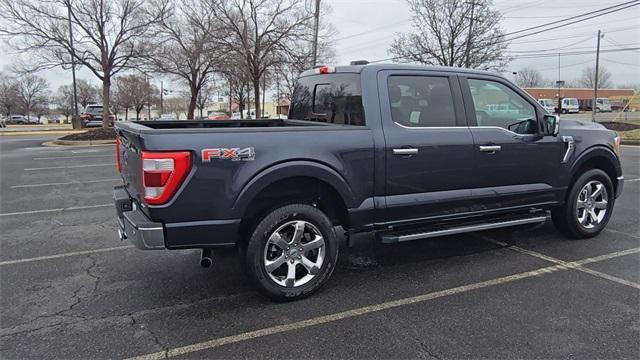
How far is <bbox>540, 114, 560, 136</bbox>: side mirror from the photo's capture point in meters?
4.85

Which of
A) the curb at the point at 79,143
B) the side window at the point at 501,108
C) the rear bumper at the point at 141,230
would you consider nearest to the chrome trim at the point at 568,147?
the side window at the point at 501,108

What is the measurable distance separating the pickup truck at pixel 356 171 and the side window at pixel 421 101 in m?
0.01

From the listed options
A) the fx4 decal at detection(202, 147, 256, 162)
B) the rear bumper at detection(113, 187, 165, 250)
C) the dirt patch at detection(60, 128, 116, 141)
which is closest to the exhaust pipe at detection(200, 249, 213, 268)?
the rear bumper at detection(113, 187, 165, 250)

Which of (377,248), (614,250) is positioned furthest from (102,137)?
(614,250)

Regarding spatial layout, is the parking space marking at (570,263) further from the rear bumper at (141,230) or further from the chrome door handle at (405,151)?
the rear bumper at (141,230)

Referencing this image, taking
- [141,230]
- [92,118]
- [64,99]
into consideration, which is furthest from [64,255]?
[64,99]

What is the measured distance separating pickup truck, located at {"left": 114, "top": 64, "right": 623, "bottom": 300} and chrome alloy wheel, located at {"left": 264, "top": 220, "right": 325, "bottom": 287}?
1cm

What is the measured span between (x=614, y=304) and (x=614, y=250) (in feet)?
5.40

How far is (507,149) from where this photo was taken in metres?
4.67

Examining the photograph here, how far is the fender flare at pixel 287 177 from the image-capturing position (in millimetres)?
3545

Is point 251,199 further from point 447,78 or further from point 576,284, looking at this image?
point 576,284

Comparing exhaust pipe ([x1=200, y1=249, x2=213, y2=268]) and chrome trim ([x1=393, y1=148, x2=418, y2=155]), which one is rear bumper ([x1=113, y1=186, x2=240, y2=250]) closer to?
exhaust pipe ([x1=200, y1=249, x2=213, y2=268])

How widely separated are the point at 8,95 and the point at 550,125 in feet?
290

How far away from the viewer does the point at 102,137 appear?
77.3 feet
